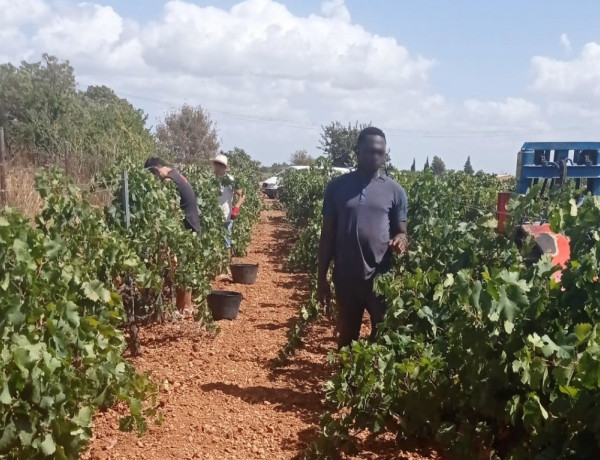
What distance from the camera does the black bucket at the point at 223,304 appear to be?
25.2ft

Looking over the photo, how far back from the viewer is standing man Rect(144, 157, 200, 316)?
722cm

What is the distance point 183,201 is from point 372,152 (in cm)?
327

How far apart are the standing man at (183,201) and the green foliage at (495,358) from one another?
11.3 feet

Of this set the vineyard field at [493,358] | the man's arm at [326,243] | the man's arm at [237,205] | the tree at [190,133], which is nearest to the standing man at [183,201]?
the man's arm at [326,243]

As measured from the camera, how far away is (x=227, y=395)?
5.25 m

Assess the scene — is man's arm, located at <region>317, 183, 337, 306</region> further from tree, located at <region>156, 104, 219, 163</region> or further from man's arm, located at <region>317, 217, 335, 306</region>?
tree, located at <region>156, 104, 219, 163</region>

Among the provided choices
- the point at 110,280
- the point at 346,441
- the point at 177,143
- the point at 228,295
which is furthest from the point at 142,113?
the point at 346,441

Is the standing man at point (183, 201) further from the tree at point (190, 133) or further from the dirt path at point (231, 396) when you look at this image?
the tree at point (190, 133)

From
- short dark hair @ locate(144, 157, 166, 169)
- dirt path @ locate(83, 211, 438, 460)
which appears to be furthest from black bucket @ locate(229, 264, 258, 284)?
short dark hair @ locate(144, 157, 166, 169)

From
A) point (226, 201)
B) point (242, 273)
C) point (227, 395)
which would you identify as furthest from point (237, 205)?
point (227, 395)

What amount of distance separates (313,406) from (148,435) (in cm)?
120

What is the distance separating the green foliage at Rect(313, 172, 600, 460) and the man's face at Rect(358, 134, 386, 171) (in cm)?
75

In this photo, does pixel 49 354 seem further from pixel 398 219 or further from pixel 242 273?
pixel 242 273

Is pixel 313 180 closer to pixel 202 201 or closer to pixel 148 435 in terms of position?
pixel 202 201
